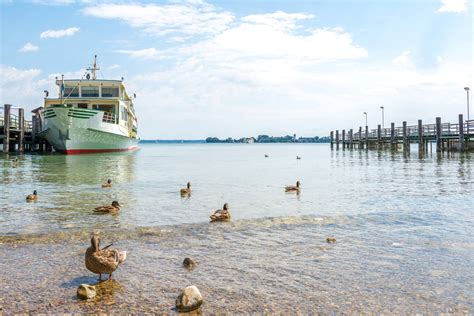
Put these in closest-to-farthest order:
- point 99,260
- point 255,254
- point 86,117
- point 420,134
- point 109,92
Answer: point 99,260
point 255,254
point 86,117
point 420,134
point 109,92

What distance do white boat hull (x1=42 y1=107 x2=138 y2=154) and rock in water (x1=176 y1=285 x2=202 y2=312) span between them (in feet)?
132

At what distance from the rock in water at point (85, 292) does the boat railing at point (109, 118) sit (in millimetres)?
41964

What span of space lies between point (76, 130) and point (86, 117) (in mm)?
1787

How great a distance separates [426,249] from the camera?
7570mm

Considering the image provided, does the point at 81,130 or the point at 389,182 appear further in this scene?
the point at 81,130

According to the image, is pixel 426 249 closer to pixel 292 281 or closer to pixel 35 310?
pixel 292 281

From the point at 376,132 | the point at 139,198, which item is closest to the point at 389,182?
the point at 139,198

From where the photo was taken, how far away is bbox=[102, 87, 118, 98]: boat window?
168 ft

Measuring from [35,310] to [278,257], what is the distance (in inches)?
146

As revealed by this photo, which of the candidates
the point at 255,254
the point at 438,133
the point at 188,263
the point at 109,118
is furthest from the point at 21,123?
the point at 188,263

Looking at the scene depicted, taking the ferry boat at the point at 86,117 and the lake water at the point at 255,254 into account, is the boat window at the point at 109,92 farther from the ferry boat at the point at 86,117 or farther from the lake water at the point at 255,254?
the lake water at the point at 255,254

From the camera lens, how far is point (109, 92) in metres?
51.4

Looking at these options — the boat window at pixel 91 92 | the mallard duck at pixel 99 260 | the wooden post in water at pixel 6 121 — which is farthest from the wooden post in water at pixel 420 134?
the mallard duck at pixel 99 260

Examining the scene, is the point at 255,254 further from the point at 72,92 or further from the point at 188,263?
the point at 72,92
